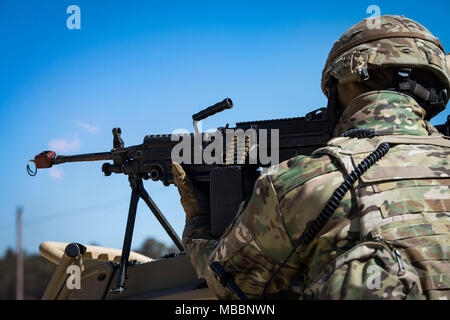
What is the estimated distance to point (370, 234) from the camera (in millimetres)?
2148

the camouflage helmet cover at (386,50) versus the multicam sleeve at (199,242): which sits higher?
the camouflage helmet cover at (386,50)

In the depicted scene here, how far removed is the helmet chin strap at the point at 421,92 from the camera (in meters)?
2.92

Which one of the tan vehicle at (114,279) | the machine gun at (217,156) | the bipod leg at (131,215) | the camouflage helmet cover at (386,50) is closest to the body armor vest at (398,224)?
the camouflage helmet cover at (386,50)

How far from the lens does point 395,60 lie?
2949 millimetres

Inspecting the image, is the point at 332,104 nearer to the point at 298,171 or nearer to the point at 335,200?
the point at 298,171

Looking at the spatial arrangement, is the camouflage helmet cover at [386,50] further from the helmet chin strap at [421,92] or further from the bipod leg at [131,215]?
the bipod leg at [131,215]

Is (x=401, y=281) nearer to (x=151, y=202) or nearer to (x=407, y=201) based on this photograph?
(x=407, y=201)

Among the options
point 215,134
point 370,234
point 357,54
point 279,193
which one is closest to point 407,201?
point 370,234

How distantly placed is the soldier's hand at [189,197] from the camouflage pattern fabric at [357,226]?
48.3 inches

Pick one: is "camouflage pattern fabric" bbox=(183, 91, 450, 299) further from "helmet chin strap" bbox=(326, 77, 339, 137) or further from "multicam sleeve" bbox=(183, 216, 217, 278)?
"helmet chin strap" bbox=(326, 77, 339, 137)

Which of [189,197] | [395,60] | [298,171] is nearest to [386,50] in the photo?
[395,60]

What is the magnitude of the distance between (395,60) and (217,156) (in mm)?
1937

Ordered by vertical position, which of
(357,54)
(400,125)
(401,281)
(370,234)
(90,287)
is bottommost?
(90,287)

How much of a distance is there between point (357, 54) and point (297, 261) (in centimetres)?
136
